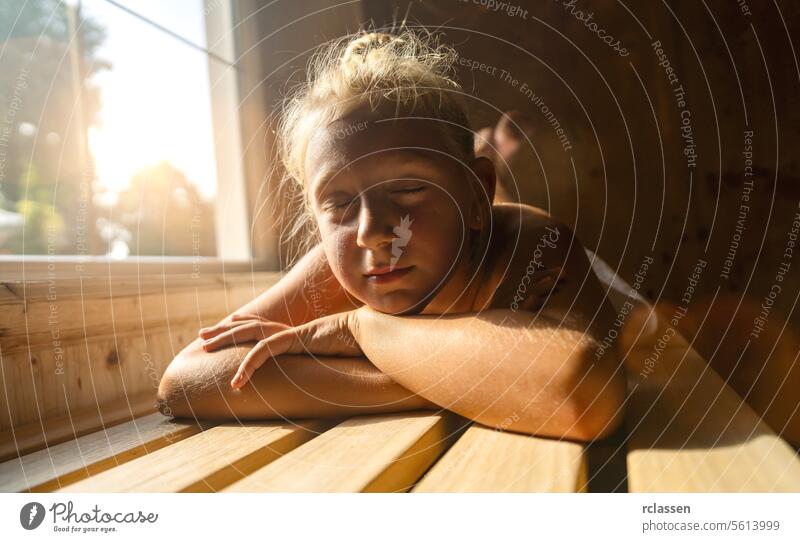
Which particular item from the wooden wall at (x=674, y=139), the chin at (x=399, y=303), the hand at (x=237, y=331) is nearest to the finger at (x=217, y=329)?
the hand at (x=237, y=331)

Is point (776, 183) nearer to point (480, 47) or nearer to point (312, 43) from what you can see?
point (480, 47)

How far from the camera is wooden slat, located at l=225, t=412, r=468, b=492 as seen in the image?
12.9 inches

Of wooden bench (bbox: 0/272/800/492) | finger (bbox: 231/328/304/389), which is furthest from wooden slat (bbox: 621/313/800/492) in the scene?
finger (bbox: 231/328/304/389)

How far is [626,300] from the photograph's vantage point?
412 millimetres

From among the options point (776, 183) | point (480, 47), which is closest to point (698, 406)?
point (776, 183)

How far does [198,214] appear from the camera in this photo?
434mm

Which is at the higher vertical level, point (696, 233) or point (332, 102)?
point (332, 102)

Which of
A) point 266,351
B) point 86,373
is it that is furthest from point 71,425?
point 266,351

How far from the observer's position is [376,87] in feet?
1.26

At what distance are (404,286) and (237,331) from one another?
0.13 m
